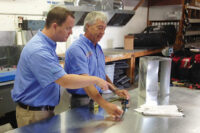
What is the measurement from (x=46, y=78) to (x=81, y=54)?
17.2 inches

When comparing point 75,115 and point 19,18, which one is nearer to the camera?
point 75,115

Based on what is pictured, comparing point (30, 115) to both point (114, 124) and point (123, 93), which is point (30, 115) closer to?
point (114, 124)

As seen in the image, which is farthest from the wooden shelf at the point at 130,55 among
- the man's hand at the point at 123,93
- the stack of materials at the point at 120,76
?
the man's hand at the point at 123,93

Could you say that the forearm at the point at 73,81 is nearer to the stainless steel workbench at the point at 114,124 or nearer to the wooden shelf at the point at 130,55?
the stainless steel workbench at the point at 114,124

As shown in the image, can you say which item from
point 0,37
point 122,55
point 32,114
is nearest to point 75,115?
point 32,114

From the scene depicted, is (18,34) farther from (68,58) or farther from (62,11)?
(62,11)

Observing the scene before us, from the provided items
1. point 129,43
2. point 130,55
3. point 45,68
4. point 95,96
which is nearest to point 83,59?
point 95,96

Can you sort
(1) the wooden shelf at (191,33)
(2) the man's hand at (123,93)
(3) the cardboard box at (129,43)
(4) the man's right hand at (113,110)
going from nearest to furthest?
1. (4) the man's right hand at (113,110)
2. (2) the man's hand at (123,93)
3. (3) the cardboard box at (129,43)
4. (1) the wooden shelf at (191,33)

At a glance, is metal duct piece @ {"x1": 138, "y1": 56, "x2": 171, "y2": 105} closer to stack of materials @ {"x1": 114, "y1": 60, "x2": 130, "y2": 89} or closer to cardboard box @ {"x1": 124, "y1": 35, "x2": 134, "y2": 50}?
stack of materials @ {"x1": 114, "y1": 60, "x2": 130, "y2": 89}

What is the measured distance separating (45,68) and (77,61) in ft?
1.24

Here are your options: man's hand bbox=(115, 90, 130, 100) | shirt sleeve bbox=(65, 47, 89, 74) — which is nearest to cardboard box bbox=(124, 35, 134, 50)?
man's hand bbox=(115, 90, 130, 100)

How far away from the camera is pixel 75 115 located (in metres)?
1.41

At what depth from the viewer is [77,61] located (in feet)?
5.19

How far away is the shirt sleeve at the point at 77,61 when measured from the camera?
156cm
